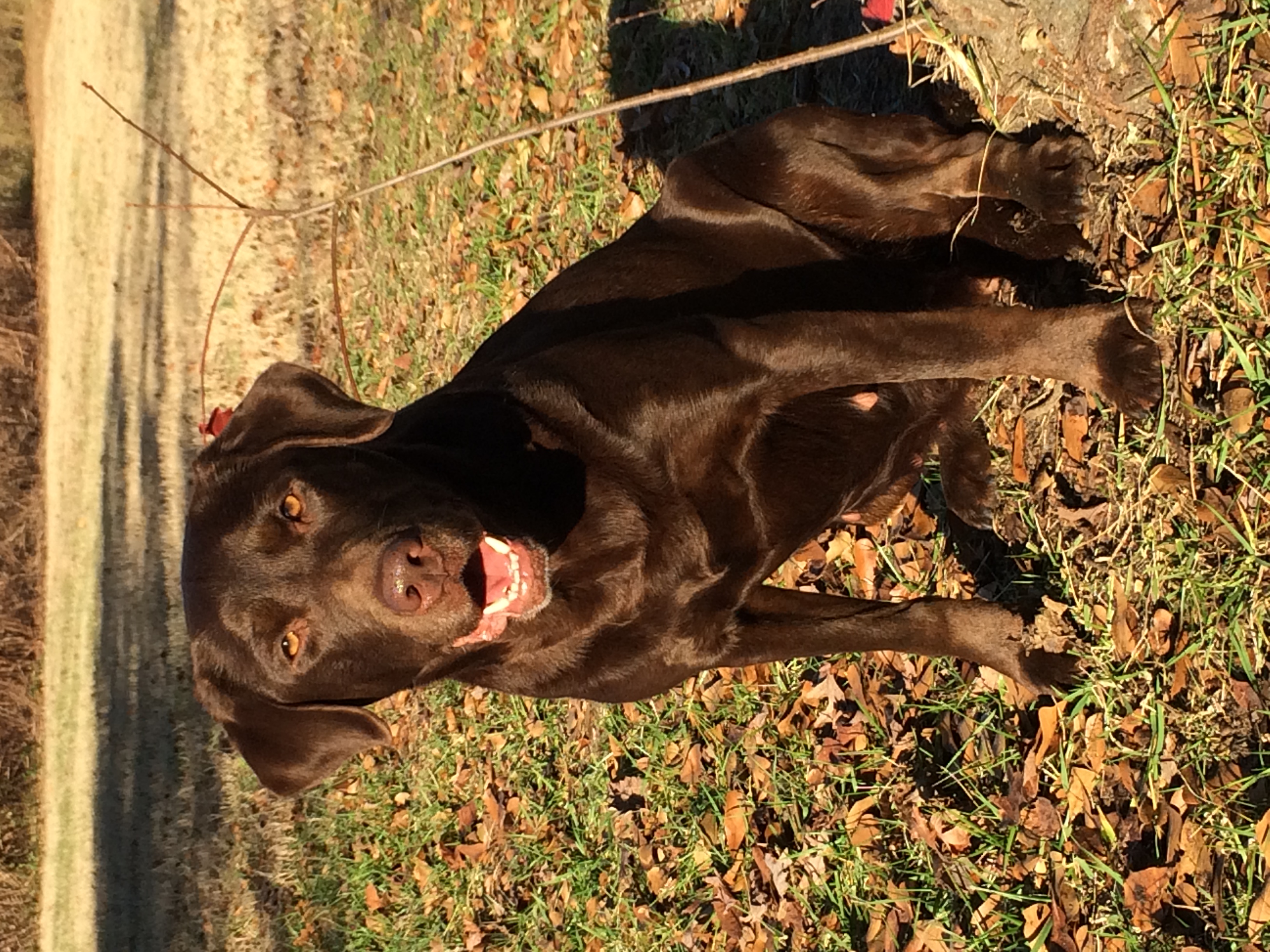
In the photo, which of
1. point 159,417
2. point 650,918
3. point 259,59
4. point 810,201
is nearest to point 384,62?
point 259,59

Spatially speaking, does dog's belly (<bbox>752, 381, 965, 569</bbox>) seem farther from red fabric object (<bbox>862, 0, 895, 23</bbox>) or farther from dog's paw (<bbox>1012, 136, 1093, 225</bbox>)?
red fabric object (<bbox>862, 0, 895, 23</bbox>)

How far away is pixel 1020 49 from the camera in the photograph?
4.29 meters

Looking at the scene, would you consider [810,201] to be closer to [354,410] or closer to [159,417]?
[354,410]

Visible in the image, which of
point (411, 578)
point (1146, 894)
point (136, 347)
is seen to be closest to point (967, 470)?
point (1146, 894)

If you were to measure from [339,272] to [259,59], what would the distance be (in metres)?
1.88

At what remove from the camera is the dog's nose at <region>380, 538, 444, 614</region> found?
339 centimetres

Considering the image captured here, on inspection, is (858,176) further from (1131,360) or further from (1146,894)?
(1146,894)

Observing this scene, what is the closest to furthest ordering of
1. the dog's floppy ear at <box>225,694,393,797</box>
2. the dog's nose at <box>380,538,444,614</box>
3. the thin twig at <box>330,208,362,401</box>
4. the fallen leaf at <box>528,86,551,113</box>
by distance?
the dog's nose at <box>380,538,444,614</box> → the dog's floppy ear at <box>225,694,393,797</box> → the thin twig at <box>330,208,362,401</box> → the fallen leaf at <box>528,86,551,113</box>

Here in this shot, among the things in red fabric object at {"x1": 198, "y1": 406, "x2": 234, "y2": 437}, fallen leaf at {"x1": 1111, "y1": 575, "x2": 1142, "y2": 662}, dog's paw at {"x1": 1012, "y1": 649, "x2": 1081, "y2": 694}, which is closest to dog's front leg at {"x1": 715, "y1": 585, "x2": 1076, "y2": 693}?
dog's paw at {"x1": 1012, "y1": 649, "x2": 1081, "y2": 694}

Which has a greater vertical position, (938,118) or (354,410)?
(938,118)

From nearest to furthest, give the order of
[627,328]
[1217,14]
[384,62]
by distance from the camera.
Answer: [1217,14], [627,328], [384,62]

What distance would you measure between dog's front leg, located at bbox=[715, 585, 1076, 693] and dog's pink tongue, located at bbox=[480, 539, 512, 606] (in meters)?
0.94

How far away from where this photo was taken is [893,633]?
178 inches

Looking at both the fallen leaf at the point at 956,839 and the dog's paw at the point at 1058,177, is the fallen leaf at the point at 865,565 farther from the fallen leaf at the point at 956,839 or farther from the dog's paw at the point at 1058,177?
the dog's paw at the point at 1058,177
